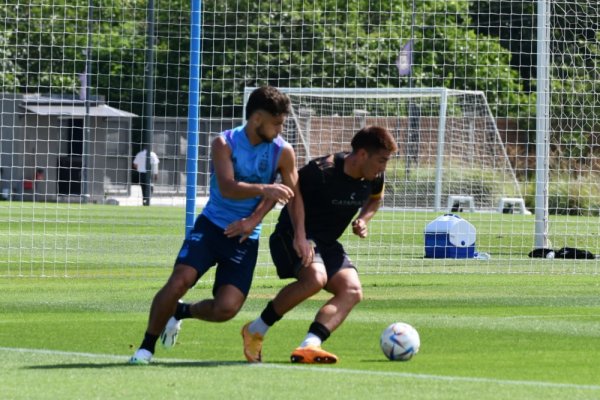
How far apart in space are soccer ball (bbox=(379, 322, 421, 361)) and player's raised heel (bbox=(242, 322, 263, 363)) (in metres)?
0.86

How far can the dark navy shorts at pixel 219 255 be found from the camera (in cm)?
945

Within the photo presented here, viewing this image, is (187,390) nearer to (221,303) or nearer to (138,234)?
(221,303)

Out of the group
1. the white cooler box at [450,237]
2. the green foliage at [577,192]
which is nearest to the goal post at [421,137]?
the green foliage at [577,192]

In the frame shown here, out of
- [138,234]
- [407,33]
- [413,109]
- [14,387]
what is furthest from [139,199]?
[14,387]

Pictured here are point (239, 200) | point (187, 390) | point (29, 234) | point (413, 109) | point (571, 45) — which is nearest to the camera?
point (187, 390)

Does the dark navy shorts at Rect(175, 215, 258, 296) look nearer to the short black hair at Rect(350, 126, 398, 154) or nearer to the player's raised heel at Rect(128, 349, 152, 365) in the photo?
the player's raised heel at Rect(128, 349, 152, 365)

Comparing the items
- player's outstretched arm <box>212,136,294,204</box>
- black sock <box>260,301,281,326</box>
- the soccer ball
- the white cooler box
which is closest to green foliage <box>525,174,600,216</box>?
the white cooler box

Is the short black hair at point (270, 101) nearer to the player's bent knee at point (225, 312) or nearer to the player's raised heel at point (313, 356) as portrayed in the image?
the player's bent knee at point (225, 312)

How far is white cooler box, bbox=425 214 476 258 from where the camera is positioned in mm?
21656

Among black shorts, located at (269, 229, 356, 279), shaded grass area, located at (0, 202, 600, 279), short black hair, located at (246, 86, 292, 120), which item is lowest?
shaded grass area, located at (0, 202, 600, 279)

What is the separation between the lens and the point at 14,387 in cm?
819

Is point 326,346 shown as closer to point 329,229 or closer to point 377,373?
point 329,229

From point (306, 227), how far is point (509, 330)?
280 cm

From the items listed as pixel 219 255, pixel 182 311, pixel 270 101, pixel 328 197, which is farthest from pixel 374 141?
pixel 182 311
